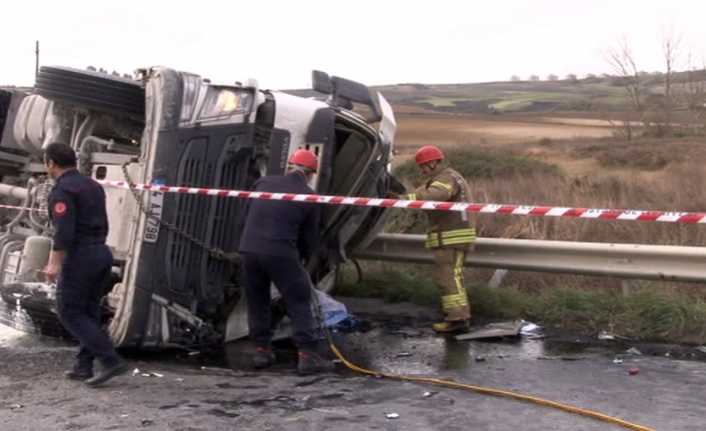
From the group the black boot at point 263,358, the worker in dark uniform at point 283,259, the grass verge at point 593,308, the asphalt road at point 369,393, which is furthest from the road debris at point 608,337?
the black boot at point 263,358

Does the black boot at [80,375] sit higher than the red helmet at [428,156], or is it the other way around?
the red helmet at [428,156]

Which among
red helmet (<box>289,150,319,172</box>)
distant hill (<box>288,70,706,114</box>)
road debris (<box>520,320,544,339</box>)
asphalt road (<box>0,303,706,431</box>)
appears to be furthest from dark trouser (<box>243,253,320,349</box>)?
distant hill (<box>288,70,706,114</box>)

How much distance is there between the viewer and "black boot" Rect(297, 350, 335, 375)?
225 inches

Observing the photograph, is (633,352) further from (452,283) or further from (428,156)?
(428,156)

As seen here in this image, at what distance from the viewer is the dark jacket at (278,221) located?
5852 millimetres

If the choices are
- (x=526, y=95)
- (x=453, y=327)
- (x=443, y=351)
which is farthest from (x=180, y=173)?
(x=526, y=95)

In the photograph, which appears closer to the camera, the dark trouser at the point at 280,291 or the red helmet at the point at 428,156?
the dark trouser at the point at 280,291

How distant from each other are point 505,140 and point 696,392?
82.5 ft

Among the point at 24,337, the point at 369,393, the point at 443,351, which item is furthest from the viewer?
the point at 24,337

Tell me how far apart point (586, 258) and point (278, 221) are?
2505 millimetres

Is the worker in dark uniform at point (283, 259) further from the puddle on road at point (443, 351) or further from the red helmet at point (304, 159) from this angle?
the puddle on road at point (443, 351)

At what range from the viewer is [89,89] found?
6270 mm

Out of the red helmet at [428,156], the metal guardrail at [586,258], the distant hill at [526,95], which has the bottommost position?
the metal guardrail at [586,258]

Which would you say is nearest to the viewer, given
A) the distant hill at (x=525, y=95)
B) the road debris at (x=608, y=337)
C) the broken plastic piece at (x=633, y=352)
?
the broken plastic piece at (x=633, y=352)
